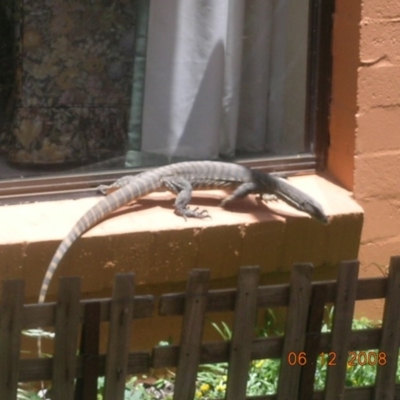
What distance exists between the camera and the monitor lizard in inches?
201

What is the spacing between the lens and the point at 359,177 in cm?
552

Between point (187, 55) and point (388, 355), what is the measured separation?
1.94m

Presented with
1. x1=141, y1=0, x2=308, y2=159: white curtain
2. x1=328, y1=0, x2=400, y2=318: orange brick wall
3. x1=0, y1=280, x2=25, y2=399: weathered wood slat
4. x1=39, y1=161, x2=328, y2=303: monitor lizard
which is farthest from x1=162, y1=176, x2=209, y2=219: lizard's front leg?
x1=0, y1=280, x2=25, y2=399: weathered wood slat

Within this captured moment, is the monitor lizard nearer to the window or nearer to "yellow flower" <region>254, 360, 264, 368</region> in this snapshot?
the window

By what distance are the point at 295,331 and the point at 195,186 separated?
1408mm

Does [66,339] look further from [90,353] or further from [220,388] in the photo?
[220,388]

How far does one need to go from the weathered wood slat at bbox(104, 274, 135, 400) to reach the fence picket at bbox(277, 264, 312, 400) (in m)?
0.67

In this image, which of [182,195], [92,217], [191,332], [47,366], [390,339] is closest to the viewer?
[47,366]

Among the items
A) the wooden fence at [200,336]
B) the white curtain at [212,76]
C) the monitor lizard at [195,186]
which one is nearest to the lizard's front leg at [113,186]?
the monitor lizard at [195,186]

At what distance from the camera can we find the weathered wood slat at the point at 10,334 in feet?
12.3

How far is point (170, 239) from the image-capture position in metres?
4.96

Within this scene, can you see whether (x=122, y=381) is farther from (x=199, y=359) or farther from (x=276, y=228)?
(x=276, y=228)

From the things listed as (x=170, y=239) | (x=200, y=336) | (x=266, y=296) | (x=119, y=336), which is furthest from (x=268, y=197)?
(x=119, y=336)

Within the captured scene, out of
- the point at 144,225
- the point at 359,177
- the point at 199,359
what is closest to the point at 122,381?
the point at 199,359
